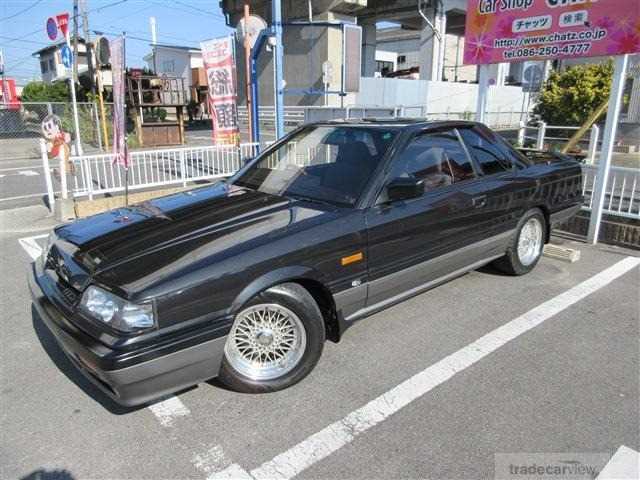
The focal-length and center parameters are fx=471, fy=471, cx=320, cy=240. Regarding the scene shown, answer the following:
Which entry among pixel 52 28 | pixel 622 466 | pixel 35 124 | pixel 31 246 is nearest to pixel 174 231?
pixel 622 466

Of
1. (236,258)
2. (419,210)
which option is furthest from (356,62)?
(236,258)

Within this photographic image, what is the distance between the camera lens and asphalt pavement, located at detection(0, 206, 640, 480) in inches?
92.4

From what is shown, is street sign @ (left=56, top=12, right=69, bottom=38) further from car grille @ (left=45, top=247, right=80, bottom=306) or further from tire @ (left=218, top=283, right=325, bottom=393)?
tire @ (left=218, top=283, right=325, bottom=393)

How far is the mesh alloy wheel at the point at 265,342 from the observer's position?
272 centimetres

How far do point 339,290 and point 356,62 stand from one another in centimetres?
1479

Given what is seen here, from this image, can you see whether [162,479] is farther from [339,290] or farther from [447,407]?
[447,407]

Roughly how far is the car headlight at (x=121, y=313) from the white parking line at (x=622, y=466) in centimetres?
232

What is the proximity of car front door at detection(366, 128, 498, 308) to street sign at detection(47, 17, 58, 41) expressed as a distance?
12.3m

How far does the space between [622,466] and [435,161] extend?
7.53ft

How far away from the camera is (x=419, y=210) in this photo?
3.39 metres

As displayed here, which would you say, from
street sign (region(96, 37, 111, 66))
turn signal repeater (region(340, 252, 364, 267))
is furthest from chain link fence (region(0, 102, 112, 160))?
turn signal repeater (region(340, 252, 364, 267))

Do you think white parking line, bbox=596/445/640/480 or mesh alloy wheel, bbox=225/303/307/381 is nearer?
white parking line, bbox=596/445/640/480

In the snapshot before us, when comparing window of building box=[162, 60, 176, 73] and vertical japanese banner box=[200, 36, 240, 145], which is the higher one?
window of building box=[162, 60, 176, 73]

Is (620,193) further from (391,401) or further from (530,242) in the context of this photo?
(391,401)
